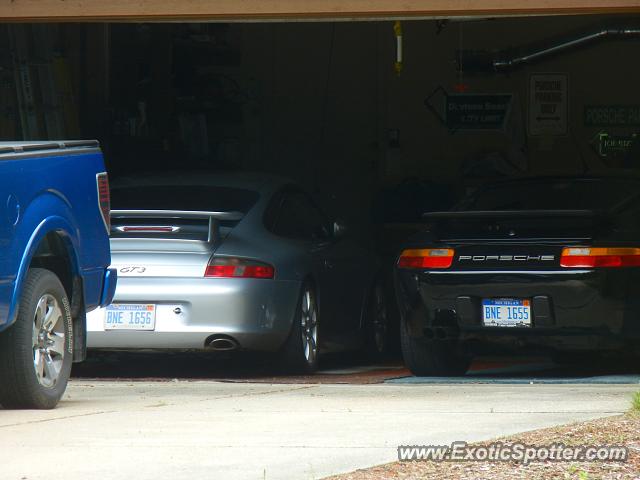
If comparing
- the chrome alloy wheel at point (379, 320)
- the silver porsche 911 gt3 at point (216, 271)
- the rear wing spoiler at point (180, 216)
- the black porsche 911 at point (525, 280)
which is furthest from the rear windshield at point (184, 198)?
the chrome alloy wheel at point (379, 320)

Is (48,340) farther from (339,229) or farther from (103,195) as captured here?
(339,229)

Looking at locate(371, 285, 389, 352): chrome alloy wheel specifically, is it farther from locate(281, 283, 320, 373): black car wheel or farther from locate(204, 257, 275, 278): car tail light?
locate(204, 257, 275, 278): car tail light

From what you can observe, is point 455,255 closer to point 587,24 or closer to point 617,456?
point 617,456

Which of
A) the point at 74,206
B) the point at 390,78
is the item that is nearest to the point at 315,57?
the point at 390,78

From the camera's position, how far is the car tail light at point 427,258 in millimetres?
9453

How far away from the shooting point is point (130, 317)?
375 inches

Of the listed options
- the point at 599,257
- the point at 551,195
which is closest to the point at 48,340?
the point at 599,257

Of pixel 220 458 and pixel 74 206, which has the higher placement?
pixel 74 206

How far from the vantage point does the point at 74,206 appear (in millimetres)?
7637

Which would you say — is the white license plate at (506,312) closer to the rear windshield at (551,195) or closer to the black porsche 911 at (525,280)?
the black porsche 911 at (525,280)

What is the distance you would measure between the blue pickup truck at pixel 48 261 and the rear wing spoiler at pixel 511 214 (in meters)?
2.34

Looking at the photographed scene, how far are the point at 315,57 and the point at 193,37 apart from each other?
163 cm

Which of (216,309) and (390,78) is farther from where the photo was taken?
(390,78)

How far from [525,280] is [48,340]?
321 centimetres
